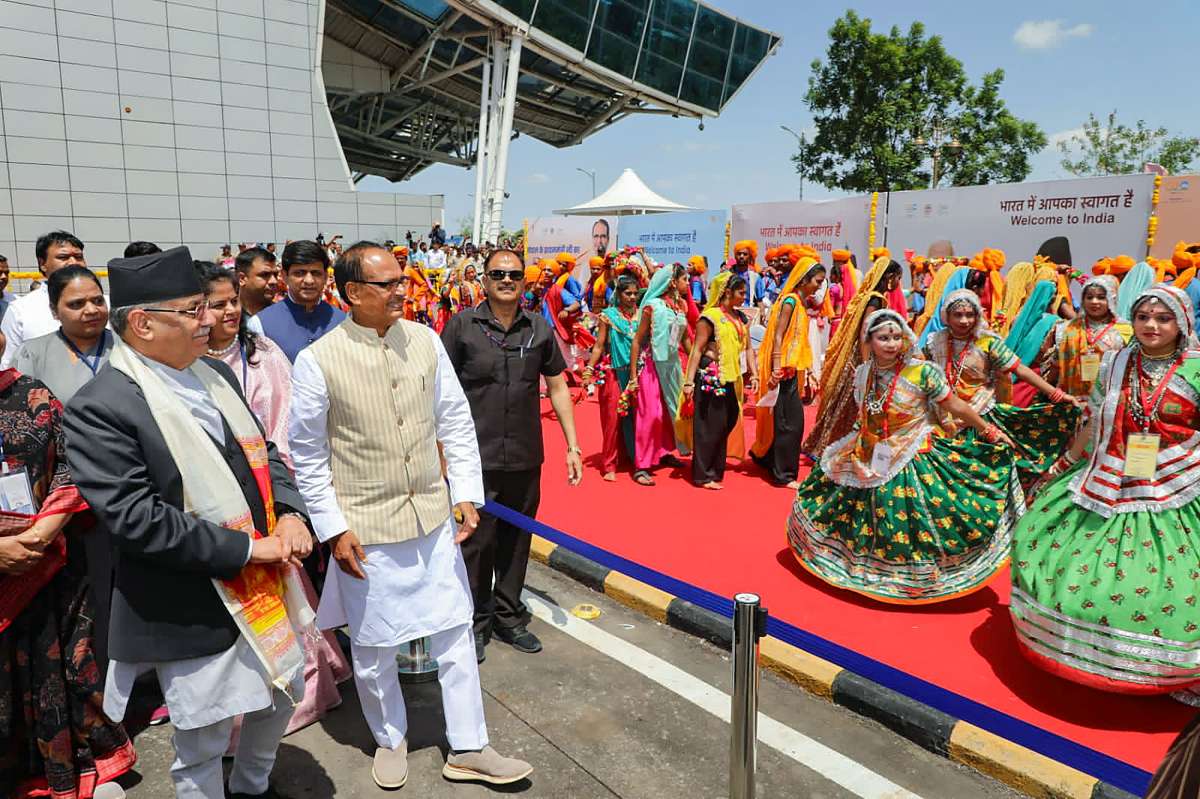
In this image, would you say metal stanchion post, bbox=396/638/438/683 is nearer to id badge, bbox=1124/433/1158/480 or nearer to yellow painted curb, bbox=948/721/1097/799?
yellow painted curb, bbox=948/721/1097/799

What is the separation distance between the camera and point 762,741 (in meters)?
3.17

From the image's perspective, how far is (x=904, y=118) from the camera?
27.6 m

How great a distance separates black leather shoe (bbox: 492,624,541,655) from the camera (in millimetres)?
3926

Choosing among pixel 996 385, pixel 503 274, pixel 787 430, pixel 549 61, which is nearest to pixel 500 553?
pixel 503 274

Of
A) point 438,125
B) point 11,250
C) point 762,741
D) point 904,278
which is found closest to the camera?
point 762,741

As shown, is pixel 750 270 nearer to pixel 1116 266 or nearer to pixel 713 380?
pixel 1116 266

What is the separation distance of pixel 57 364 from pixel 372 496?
164 cm

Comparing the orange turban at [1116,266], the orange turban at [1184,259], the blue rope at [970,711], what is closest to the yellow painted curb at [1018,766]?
the blue rope at [970,711]

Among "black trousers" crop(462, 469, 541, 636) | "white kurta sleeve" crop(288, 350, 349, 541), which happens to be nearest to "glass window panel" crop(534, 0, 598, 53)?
"black trousers" crop(462, 469, 541, 636)

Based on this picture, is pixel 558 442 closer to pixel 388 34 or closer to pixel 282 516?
pixel 282 516

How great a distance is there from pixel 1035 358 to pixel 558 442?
174 inches

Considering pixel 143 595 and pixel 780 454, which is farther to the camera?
pixel 780 454

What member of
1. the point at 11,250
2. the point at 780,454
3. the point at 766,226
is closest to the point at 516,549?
the point at 780,454

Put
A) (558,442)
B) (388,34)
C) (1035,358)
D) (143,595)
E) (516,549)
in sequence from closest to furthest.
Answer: (143,595) < (516,549) < (1035,358) < (558,442) < (388,34)
